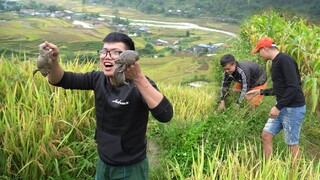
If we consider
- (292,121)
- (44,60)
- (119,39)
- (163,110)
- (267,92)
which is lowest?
(292,121)

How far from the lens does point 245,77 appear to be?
357cm

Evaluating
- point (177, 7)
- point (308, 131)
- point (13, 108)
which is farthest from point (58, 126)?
point (177, 7)

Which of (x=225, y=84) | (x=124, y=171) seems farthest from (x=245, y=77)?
(x=124, y=171)

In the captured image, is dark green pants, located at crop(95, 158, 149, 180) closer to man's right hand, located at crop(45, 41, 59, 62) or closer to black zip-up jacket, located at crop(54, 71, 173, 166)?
black zip-up jacket, located at crop(54, 71, 173, 166)

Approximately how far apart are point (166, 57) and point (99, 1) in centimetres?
1292

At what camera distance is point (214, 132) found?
296cm

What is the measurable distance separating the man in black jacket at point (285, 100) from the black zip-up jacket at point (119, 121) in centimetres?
152

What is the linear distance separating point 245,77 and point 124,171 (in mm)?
2322

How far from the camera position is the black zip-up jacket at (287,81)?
103 inches

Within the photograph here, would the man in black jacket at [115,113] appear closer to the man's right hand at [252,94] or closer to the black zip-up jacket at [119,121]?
the black zip-up jacket at [119,121]

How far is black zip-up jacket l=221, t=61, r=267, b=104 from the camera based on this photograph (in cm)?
356

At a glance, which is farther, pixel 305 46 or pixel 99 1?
pixel 99 1

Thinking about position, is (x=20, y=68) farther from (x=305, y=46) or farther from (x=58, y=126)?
(x=305, y=46)

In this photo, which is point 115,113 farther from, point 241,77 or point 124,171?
point 241,77
